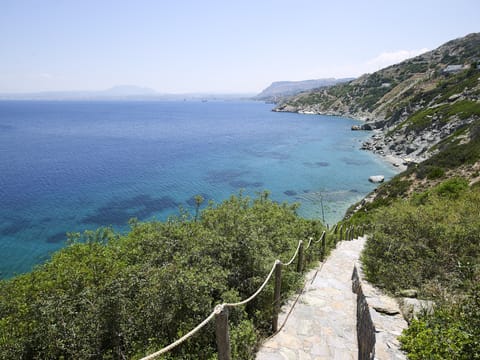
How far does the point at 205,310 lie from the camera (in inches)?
204

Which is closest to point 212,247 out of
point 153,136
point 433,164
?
point 433,164

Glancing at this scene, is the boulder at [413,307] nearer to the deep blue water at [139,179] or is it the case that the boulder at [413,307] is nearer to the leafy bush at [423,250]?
the leafy bush at [423,250]

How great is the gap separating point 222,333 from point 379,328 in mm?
3176

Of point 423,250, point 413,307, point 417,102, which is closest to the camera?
point 413,307

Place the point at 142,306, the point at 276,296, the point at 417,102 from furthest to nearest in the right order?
the point at 417,102
the point at 276,296
the point at 142,306

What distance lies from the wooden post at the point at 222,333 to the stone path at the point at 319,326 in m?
1.74

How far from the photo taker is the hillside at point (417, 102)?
168 feet

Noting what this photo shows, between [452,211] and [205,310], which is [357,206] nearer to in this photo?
[452,211]

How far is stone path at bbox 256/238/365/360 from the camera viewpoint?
5.53 meters

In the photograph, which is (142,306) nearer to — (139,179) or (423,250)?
(423,250)

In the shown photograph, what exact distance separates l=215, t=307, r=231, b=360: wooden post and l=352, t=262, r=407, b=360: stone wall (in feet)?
7.78

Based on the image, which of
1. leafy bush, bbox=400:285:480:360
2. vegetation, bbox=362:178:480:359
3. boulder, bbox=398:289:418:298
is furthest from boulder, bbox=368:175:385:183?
leafy bush, bbox=400:285:480:360

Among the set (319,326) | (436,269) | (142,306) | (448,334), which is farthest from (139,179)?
(448,334)

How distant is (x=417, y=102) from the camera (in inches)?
3110
